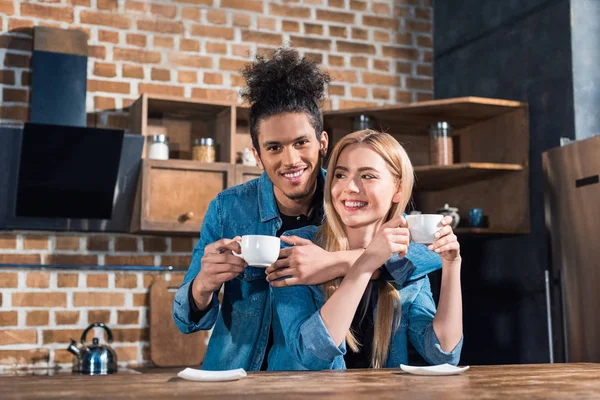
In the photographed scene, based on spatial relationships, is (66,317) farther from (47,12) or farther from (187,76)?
(47,12)

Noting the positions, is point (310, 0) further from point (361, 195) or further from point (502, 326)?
point (361, 195)

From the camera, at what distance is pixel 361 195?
1797 mm

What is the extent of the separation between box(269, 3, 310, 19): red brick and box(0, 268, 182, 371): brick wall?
1479 mm

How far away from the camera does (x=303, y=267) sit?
1602 millimetres

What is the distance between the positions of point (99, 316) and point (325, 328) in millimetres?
2296

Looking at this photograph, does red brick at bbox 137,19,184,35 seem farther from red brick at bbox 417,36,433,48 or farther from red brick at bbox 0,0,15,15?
red brick at bbox 417,36,433,48

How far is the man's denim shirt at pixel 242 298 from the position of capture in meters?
1.88

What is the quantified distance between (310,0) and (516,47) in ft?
3.66

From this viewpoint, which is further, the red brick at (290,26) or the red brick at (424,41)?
the red brick at (424,41)

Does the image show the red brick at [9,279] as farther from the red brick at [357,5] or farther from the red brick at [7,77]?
the red brick at [357,5]

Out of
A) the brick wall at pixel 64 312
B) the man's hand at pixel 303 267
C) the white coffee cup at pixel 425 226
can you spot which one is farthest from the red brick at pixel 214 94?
the white coffee cup at pixel 425 226

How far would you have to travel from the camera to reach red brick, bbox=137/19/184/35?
3.80m

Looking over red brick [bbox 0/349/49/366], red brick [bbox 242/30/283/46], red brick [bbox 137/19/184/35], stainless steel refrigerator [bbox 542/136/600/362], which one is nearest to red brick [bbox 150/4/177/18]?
red brick [bbox 137/19/184/35]

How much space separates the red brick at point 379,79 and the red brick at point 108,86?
4.23 feet
